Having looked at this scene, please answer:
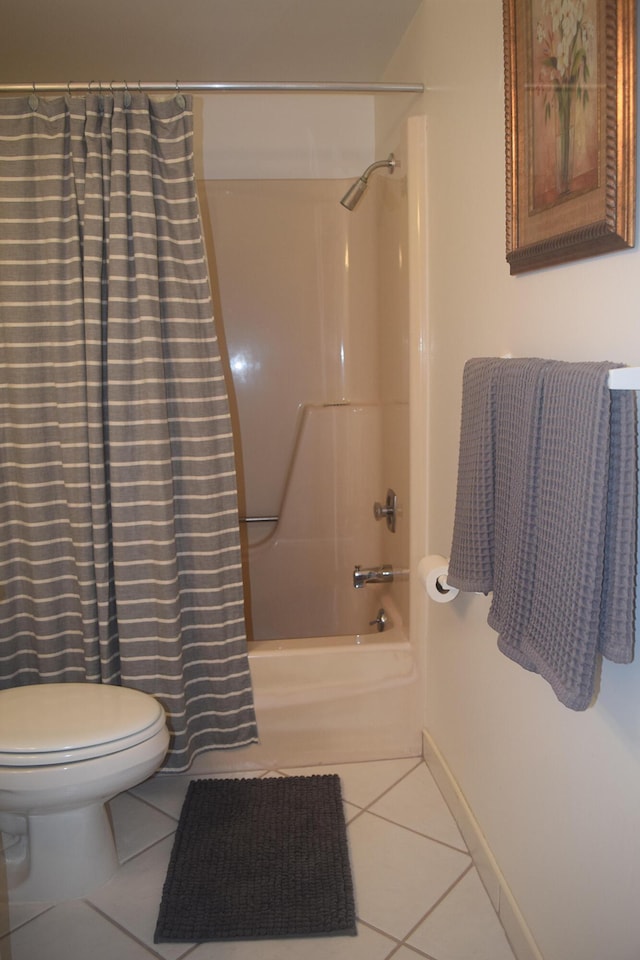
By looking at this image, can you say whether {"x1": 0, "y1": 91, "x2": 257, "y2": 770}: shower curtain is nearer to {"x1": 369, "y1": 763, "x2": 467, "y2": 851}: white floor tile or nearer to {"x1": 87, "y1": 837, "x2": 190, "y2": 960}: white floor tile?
{"x1": 87, "y1": 837, "x2": 190, "y2": 960}: white floor tile

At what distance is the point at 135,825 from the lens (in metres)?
1.94

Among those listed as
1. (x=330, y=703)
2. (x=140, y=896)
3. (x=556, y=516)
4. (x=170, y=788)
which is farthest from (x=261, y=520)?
(x=556, y=516)

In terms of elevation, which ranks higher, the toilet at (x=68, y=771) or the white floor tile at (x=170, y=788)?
the toilet at (x=68, y=771)

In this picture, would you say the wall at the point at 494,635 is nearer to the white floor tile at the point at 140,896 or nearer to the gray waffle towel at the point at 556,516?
the gray waffle towel at the point at 556,516

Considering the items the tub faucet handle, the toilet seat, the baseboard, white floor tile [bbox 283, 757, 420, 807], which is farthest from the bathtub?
the toilet seat

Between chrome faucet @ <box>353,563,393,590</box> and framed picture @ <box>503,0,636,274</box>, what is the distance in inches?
44.2

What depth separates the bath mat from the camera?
1.58m

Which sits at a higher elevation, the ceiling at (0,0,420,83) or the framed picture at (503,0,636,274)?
the ceiling at (0,0,420,83)

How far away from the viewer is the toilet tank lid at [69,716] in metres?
1.54

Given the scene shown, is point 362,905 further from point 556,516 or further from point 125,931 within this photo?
point 556,516

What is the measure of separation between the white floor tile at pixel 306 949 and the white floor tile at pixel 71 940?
15 centimetres

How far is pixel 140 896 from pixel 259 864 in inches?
11.3

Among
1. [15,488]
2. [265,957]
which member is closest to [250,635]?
[15,488]

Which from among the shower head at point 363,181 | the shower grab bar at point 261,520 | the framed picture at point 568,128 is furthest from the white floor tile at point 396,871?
the shower head at point 363,181
